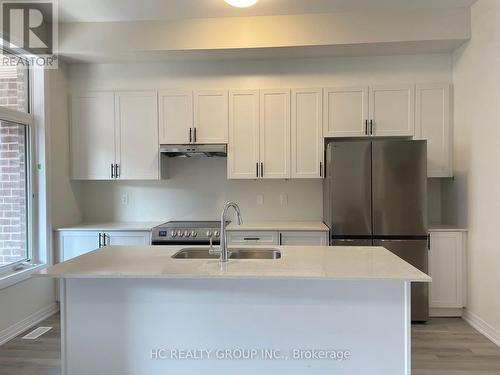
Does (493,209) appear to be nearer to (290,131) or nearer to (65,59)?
(290,131)

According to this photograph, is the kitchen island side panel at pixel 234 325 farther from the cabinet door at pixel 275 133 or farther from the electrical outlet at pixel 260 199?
the electrical outlet at pixel 260 199

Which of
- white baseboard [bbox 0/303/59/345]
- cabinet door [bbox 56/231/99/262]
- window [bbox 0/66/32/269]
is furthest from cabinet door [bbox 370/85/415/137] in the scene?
white baseboard [bbox 0/303/59/345]

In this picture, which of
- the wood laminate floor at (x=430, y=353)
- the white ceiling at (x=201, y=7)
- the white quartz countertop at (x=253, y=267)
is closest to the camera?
the white quartz countertop at (x=253, y=267)

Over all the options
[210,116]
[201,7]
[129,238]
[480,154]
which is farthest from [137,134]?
[480,154]

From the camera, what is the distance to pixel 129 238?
139 inches

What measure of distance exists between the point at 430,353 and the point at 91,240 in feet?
10.8

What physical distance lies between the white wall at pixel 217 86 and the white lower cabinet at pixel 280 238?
560mm

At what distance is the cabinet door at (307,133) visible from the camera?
11.9ft

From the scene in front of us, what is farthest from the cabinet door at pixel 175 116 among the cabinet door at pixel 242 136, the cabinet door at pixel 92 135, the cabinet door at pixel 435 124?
the cabinet door at pixel 435 124

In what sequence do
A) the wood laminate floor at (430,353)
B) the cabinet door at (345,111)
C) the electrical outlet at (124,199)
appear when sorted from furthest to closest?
1. the electrical outlet at (124,199)
2. the cabinet door at (345,111)
3. the wood laminate floor at (430,353)

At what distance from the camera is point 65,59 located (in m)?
3.71

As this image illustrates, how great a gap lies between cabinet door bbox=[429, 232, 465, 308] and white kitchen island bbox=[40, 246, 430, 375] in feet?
5.47

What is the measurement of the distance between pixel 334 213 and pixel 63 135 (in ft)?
9.83

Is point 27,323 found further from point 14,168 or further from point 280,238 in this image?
point 280,238
